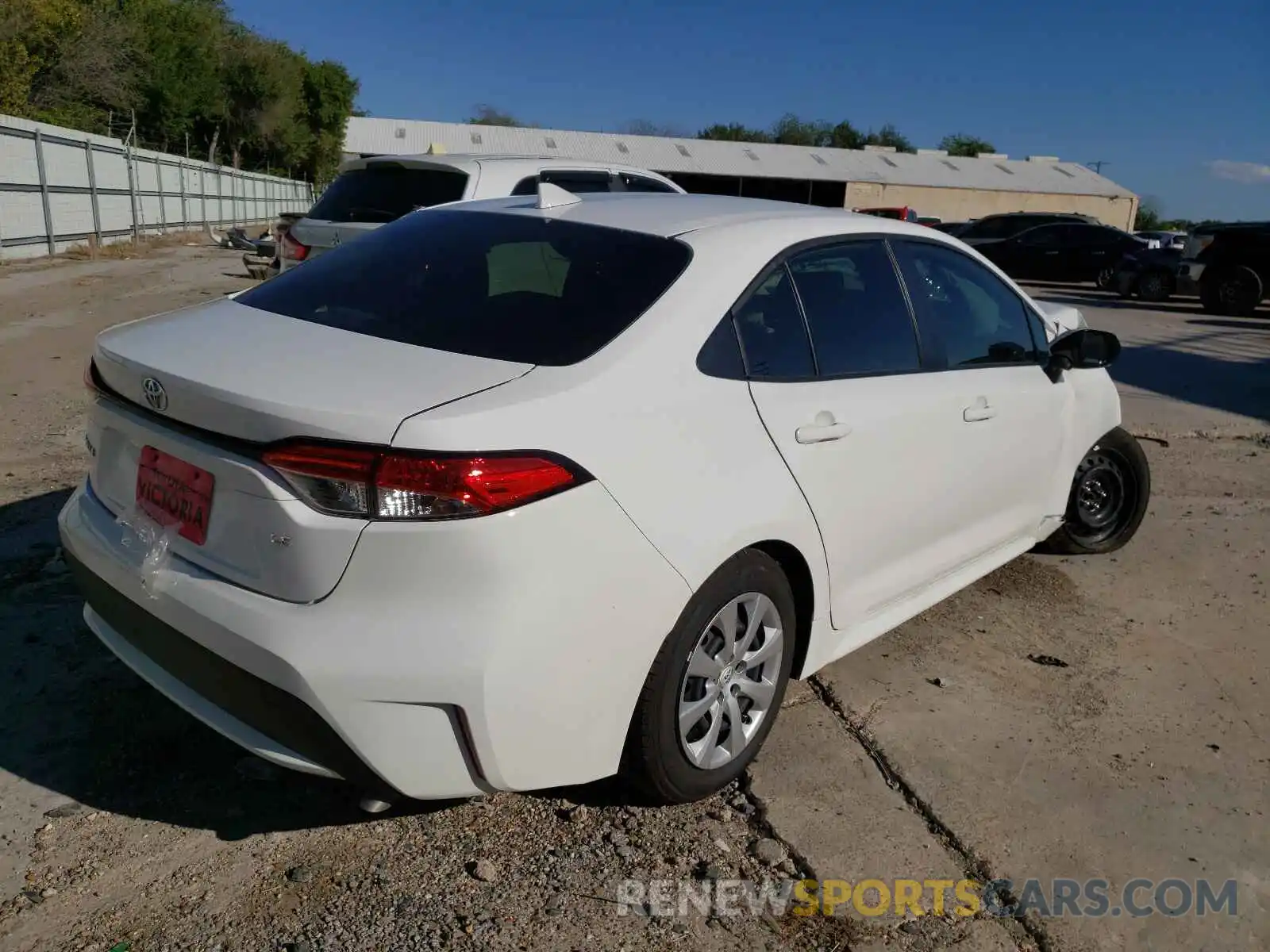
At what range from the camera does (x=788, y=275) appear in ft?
10.1

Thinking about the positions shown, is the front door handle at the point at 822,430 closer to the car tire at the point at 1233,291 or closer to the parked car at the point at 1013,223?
the car tire at the point at 1233,291

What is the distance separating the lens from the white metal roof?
50125 millimetres

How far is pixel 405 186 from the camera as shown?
7727 mm

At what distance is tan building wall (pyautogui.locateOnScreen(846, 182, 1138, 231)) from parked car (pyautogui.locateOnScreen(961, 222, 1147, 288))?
2745 cm

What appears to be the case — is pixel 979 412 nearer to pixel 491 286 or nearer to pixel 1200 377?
pixel 491 286

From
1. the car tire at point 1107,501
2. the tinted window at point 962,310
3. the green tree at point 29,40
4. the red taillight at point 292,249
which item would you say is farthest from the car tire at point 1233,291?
the green tree at point 29,40

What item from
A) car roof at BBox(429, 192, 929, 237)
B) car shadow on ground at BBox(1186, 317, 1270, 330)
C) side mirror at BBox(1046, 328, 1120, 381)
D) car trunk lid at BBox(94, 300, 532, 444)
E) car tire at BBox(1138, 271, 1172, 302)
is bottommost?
car shadow on ground at BBox(1186, 317, 1270, 330)

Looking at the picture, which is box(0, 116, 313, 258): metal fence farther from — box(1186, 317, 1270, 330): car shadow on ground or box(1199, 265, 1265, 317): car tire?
box(1199, 265, 1265, 317): car tire

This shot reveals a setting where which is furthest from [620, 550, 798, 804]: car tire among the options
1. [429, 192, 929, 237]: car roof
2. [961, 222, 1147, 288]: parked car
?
[961, 222, 1147, 288]: parked car

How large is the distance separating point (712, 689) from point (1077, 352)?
246 cm

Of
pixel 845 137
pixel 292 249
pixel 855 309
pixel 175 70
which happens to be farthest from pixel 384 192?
pixel 845 137

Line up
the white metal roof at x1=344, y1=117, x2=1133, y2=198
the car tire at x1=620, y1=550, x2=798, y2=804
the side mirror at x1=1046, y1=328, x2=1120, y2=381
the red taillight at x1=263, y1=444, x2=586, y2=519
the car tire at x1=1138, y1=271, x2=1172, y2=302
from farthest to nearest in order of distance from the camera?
1. the white metal roof at x1=344, y1=117, x2=1133, y2=198
2. the car tire at x1=1138, y1=271, x2=1172, y2=302
3. the side mirror at x1=1046, y1=328, x2=1120, y2=381
4. the car tire at x1=620, y1=550, x2=798, y2=804
5. the red taillight at x1=263, y1=444, x2=586, y2=519

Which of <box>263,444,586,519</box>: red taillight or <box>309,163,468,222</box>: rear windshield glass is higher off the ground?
<box>309,163,468,222</box>: rear windshield glass

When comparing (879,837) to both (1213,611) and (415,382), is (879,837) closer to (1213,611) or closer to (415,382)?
(415,382)
